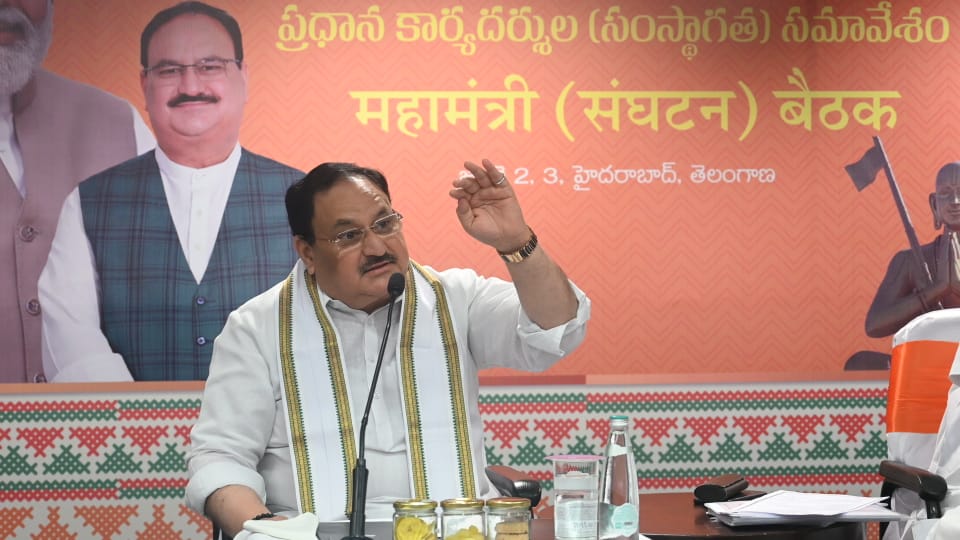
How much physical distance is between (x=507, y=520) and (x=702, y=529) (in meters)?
0.60

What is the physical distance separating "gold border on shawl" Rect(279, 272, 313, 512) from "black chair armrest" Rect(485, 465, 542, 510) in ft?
2.00

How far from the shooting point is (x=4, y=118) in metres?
4.04

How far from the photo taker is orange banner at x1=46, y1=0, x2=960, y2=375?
412 cm

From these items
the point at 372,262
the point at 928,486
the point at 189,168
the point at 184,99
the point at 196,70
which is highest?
the point at 196,70

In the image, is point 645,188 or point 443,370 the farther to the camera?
point 645,188

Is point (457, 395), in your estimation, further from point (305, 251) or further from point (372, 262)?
point (305, 251)

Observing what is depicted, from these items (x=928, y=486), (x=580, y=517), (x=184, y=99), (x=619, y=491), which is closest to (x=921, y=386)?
(x=928, y=486)

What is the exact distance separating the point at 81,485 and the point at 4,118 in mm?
1368

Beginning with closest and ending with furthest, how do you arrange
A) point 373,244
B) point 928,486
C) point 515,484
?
point 373,244 → point 928,486 → point 515,484

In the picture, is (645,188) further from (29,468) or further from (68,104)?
(29,468)

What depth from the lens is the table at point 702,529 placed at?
6.71 feet

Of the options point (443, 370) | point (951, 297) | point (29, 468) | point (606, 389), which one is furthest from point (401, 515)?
point (951, 297)

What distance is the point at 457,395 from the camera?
8.47ft

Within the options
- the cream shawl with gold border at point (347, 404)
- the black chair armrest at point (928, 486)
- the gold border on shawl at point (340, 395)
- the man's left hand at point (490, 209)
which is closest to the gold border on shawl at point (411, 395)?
the cream shawl with gold border at point (347, 404)
